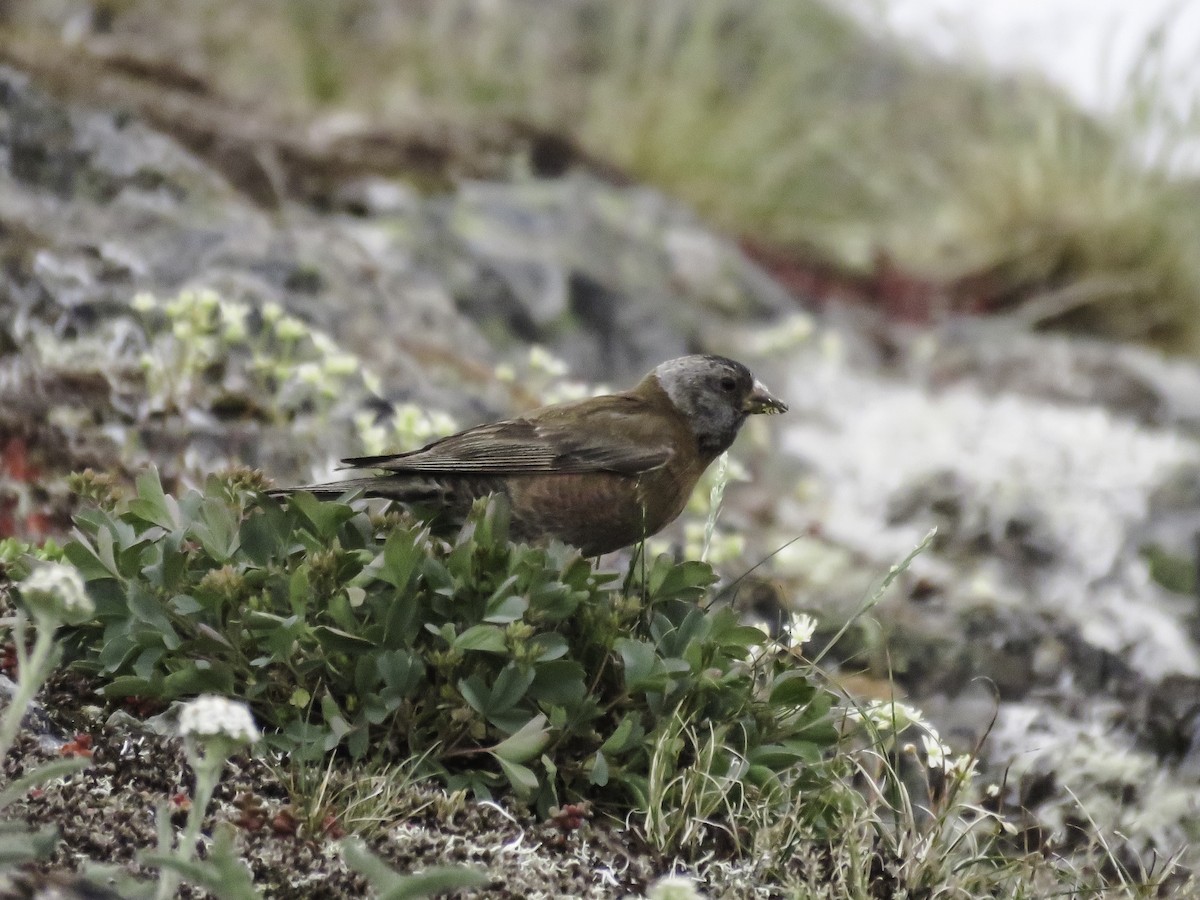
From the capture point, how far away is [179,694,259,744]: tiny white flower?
1979 millimetres

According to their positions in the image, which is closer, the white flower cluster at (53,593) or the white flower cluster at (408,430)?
the white flower cluster at (53,593)

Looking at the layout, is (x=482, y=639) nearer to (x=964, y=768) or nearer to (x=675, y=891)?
(x=675, y=891)

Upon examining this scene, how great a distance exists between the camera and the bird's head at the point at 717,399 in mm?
4246

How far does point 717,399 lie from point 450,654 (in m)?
1.80

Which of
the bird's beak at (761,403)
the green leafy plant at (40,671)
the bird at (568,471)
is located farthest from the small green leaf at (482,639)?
the bird's beak at (761,403)

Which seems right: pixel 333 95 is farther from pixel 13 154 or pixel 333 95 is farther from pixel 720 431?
pixel 720 431

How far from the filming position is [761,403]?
4.25 meters

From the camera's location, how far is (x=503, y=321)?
22.9ft

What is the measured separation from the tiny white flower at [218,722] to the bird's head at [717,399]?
7.90 ft

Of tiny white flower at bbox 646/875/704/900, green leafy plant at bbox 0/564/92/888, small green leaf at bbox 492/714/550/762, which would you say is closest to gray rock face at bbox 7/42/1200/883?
small green leaf at bbox 492/714/550/762

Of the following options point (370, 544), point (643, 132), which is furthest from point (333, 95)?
point (370, 544)

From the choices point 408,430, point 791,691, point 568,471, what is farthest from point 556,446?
point 791,691

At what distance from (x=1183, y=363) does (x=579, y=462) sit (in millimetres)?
5932

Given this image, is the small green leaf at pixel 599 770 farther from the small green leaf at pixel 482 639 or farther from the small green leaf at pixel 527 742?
the small green leaf at pixel 482 639
